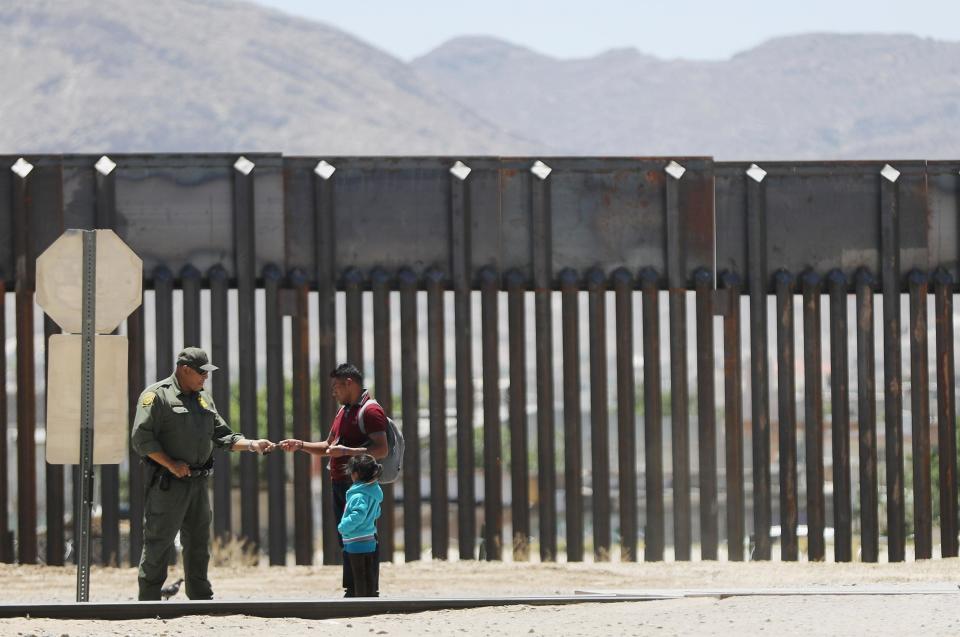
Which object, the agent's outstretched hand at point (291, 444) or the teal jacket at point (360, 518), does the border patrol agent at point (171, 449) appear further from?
the teal jacket at point (360, 518)

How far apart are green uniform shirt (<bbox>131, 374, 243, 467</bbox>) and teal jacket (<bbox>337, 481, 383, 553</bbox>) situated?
0.93 meters

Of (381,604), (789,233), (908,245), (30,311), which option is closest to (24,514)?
(30,311)

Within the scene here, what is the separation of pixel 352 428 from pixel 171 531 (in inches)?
48.9

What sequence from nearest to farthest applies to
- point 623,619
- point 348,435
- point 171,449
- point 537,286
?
1. point 623,619
2. point 171,449
3. point 348,435
4. point 537,286

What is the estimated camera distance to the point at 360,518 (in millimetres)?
8359

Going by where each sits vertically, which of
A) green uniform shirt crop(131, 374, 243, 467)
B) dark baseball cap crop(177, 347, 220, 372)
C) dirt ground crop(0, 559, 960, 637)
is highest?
dark baseball cap crop(177, 347, 220, 372)

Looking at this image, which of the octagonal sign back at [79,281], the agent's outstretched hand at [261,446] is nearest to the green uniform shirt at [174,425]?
the agent's outstretched hand at [261,446]

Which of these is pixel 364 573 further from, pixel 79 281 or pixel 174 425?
pixel 79 281

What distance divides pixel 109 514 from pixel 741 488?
211 inches

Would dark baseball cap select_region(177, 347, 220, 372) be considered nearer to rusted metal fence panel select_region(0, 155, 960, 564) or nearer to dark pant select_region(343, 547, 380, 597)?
dark pant select_region(343, 547, 380, 597)

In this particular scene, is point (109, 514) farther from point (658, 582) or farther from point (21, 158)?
point (658, 582)

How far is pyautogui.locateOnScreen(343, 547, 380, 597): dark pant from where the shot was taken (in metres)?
8.45

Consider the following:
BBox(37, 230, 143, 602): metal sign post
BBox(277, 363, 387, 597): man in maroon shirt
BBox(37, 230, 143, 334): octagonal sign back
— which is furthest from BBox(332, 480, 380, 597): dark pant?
BBox(37, 230, 143, 334): octagonal sign back

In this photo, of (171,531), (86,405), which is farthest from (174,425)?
(171,531)
